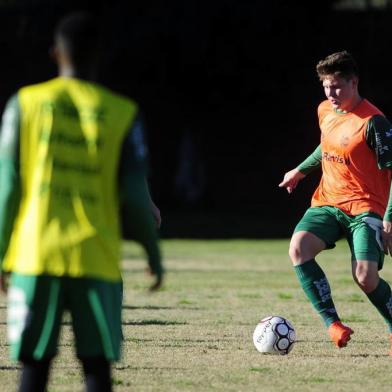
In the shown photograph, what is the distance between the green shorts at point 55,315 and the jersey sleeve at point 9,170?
232mm

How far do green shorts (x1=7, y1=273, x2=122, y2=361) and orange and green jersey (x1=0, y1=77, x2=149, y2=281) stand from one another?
1.9 inches

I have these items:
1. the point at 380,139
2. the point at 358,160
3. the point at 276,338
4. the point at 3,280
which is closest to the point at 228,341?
the point at 276,338

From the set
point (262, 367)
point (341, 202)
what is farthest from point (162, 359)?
point (341, 202)

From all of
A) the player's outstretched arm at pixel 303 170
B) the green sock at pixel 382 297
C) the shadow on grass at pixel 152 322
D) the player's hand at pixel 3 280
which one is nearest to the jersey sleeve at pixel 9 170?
the player's hand at pixel 3 280

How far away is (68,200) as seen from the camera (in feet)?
15.3

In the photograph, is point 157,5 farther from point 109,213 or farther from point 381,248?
point 109,213

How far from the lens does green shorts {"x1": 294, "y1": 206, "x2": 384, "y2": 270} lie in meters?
8.02

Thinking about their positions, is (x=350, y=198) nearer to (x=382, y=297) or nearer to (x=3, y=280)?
(x=382, y=297)

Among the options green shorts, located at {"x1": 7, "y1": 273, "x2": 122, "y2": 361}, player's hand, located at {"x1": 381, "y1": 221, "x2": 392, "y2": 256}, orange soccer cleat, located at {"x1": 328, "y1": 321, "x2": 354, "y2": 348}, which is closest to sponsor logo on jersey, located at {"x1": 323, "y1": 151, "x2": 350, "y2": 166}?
player's hand, located at {"x1": 381, "y1": 221, "x2": 392, "y2": 256}

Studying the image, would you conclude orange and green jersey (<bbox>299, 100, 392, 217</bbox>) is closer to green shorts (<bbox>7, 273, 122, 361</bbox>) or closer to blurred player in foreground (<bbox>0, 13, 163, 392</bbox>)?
blurred player in foreground (<bbox>0, 13, 163, 392</bbox>)

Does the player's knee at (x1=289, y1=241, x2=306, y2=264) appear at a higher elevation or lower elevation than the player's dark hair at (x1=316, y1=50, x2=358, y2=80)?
lower

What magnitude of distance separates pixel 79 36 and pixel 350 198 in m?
3.90

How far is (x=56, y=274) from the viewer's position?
184 inches

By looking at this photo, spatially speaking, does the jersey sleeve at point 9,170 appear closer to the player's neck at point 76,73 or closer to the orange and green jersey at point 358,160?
the player's neck at point 76,73
